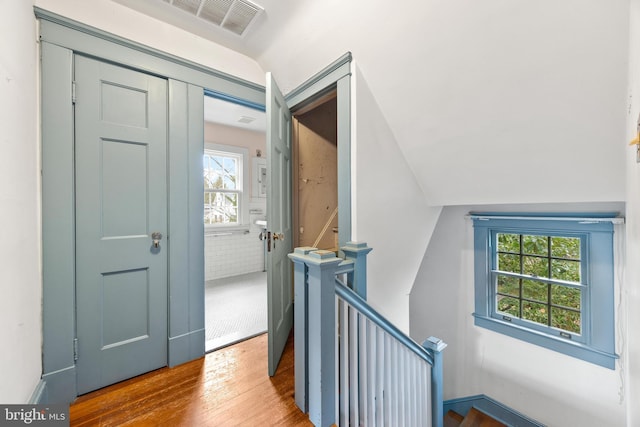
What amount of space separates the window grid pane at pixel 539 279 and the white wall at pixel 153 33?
298cm

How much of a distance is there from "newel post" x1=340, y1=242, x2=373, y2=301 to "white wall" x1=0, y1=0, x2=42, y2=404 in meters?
1.48

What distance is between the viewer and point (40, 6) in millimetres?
1331

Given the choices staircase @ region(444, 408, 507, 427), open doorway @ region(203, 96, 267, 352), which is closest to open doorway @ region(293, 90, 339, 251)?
open doorway @ region(203, 96, 267, 352)

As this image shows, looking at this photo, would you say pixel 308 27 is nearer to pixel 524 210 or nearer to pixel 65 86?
pixel 65 86

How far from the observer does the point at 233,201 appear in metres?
4.20

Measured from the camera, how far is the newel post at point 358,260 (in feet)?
5.11

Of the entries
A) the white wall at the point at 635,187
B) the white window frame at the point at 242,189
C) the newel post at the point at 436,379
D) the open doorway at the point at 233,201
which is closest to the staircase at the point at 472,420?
the newel post at the point at 436,379

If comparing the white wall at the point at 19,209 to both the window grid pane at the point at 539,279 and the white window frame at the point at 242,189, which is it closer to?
the white window frame at the point at 242,189

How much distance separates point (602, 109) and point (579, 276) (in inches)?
69.1

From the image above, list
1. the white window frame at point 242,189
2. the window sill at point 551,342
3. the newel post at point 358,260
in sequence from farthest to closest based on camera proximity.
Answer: the white window frame at point 242,189 → the window sill at point 551,342 → the newel post at point 358,260

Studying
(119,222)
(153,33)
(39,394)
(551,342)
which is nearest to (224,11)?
(153,33)

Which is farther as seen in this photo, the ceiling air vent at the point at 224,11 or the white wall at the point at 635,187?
the ceiling air vent at the point at 224,11

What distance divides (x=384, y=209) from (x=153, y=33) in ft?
6.36

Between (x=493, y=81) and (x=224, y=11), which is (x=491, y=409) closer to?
(x=493, y=81)
